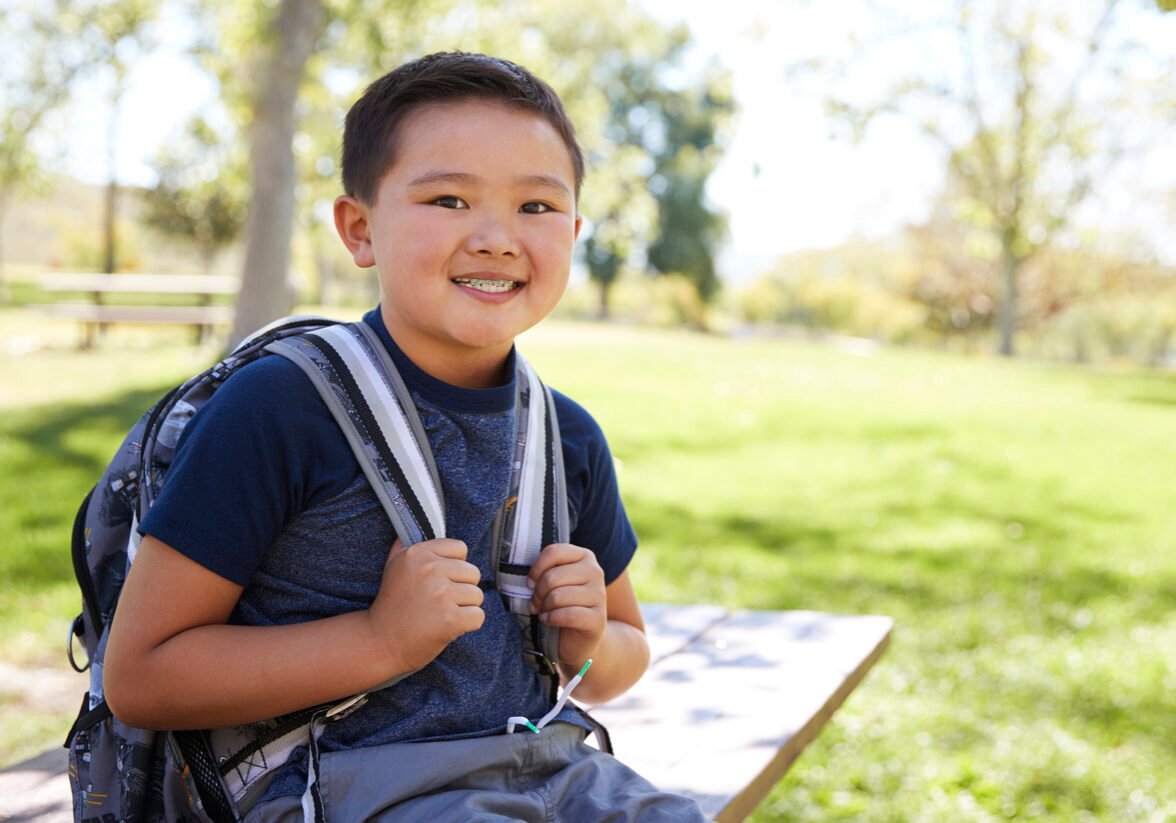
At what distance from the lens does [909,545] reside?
21.1 feet

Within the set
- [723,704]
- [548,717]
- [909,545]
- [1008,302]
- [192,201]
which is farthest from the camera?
[192,201]

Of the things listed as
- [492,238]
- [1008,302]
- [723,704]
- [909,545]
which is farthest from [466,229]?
[1008,302]

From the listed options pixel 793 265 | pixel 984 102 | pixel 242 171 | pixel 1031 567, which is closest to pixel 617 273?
pixel 793 265

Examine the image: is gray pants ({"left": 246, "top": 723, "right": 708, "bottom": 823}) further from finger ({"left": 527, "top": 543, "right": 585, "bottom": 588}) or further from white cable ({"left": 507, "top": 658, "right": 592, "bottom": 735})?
finger ({"left": 527, "top": 543, "right": 585, "bottom": 588})

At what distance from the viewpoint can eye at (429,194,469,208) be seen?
1604mm

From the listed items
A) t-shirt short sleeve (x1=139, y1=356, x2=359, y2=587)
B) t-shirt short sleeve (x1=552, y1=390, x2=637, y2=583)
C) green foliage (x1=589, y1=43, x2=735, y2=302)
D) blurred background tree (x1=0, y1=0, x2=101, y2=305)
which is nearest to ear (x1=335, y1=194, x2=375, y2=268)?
t-shirt short sleeve (x1=139, y1=356, x2=359, y2=587)

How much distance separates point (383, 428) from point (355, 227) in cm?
38

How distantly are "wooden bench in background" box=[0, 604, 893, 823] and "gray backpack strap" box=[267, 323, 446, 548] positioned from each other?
904mm

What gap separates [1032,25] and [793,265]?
30665 millimetres

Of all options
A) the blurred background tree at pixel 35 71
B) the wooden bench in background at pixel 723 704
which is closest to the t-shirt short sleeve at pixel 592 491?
the wooden bench in background at pixel 723 704

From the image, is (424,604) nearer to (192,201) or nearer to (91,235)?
(192,201)

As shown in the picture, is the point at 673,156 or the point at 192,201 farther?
the point at 673,156

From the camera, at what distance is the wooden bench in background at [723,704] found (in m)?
2.16

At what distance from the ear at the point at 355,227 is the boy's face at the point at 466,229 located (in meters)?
0.06
